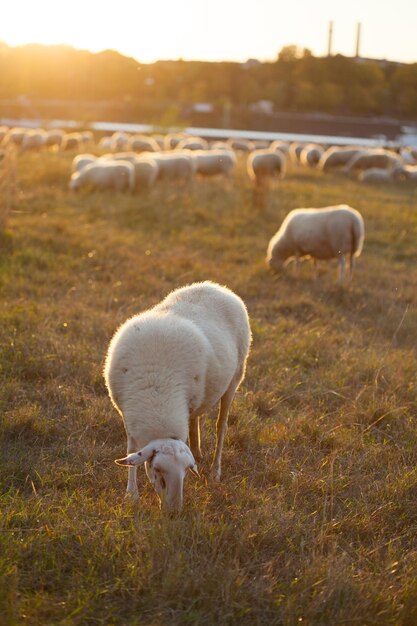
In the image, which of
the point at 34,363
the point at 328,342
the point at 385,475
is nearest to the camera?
the point at 385,475

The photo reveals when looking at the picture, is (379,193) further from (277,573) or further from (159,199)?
(277,573)

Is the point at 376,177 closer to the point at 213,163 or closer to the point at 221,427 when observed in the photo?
the point at 213,163

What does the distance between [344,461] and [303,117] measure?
2049 inches

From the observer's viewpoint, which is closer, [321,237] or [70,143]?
[321,237]

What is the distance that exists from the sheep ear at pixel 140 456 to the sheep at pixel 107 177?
14113 mm

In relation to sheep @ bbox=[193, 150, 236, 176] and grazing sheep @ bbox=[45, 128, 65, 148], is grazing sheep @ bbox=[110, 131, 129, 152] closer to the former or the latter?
grazing sheep @ bbox=[45, 128, 65, 148]

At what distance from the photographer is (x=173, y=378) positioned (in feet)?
11.6

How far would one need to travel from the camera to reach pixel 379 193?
66.7ft

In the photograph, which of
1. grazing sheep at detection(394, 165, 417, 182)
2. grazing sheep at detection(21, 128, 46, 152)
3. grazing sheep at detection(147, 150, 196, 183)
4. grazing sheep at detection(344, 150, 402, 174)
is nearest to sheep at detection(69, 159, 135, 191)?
grazing sheep at detection(147, 150, 196, 183)

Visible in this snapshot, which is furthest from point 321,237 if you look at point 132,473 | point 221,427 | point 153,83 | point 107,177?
point 153,83

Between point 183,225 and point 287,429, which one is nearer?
point 287,429

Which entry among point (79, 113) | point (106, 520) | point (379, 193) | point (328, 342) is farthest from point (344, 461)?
point (79, 113)

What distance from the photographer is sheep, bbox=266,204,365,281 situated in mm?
8977

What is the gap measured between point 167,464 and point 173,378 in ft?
1.68
